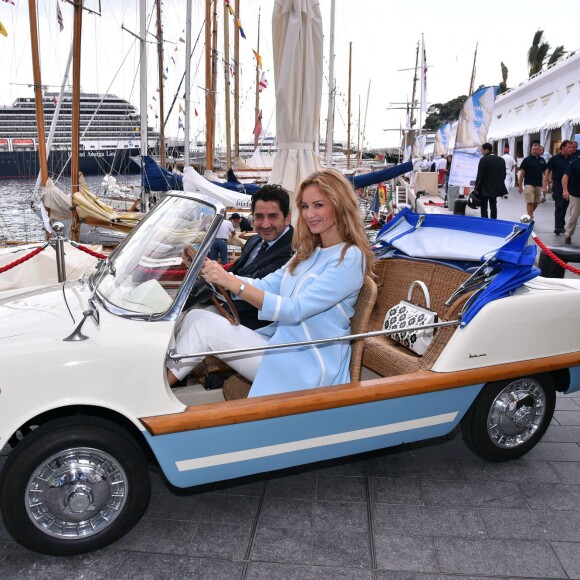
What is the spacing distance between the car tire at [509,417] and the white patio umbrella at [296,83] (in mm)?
3721

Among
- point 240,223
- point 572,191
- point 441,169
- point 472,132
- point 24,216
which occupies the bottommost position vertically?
point 24,216

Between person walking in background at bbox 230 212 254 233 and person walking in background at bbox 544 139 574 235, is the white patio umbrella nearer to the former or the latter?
person walking in background at bbox 230 212 254 233

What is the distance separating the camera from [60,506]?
2.57 metres

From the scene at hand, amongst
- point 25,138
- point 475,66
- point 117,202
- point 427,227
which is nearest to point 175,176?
point 117,202

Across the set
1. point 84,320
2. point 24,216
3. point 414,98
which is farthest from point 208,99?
point 414,98

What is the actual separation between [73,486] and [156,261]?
1113mm

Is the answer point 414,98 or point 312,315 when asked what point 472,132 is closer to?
point 312,315

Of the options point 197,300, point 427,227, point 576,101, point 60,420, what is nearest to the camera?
point 60,420

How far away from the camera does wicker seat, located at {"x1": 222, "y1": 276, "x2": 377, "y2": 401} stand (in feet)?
9.78

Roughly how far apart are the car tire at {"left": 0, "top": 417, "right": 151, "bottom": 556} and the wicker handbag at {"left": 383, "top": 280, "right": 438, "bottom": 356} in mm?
1683

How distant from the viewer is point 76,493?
8.41 ft

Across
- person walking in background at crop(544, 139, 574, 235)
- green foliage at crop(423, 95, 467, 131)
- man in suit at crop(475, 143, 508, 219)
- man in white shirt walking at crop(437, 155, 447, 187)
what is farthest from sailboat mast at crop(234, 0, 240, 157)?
green foliage at crop(423, 95, 467, 131)

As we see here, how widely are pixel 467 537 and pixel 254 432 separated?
46.2 inches

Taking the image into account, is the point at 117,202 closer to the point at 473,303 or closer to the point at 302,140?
the point at 302,140
